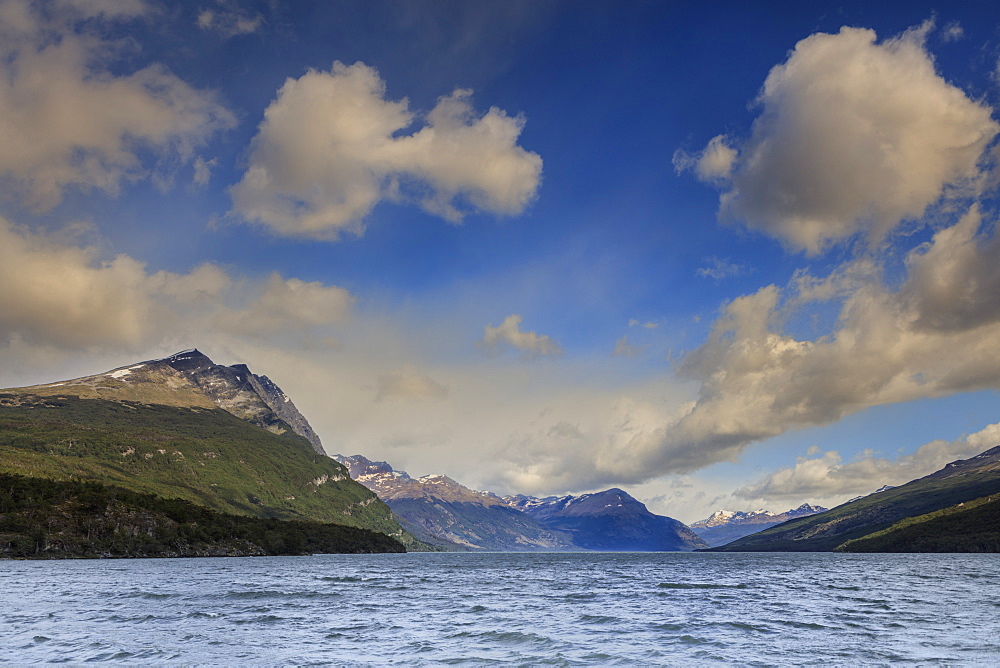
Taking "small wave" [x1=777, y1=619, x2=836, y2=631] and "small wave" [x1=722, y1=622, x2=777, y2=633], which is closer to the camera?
"small wave" [x1=722, y1=622, x2=777, y2=633]

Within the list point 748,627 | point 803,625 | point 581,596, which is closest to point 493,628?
point 748,627

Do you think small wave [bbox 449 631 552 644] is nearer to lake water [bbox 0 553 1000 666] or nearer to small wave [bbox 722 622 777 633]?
lake water [bbox 0 553 1000 666]

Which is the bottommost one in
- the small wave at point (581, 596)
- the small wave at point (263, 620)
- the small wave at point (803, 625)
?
the small wave at point (581, 596)

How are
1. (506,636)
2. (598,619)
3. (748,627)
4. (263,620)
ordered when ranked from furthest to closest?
(598,619)
(263,620)
(748,627)
(506,636)

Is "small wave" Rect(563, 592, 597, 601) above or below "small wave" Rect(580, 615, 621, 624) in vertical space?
below

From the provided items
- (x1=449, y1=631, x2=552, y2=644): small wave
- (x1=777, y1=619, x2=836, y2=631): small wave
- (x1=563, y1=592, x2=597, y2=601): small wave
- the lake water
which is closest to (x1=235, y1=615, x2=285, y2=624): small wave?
the lake water

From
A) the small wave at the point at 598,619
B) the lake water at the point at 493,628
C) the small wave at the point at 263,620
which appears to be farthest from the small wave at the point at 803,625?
the small wave at the point at 263,620

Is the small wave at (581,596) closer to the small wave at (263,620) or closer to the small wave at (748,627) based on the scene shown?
the small wave at (748,627)

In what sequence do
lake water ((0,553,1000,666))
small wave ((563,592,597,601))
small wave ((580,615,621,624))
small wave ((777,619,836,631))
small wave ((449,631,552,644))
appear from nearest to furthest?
1. lake water ((0,553,1000,666))
2. small wave ((449,631,552,644))
3. small wave ((777,619,836,631))
4. small wave ((580,615,621,624))
5. small wave ((563,592,597,601))

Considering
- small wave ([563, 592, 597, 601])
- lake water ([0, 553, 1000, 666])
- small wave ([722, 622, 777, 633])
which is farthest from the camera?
small wave ([563, 592, 597, 601])

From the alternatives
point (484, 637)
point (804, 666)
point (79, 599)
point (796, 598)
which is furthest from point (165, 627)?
point (796, 598)

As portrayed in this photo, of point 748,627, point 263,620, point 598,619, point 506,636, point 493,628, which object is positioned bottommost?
point 598,619

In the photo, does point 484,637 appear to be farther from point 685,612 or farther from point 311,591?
point 311,591

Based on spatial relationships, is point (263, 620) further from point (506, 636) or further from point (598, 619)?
point (598, 619)
